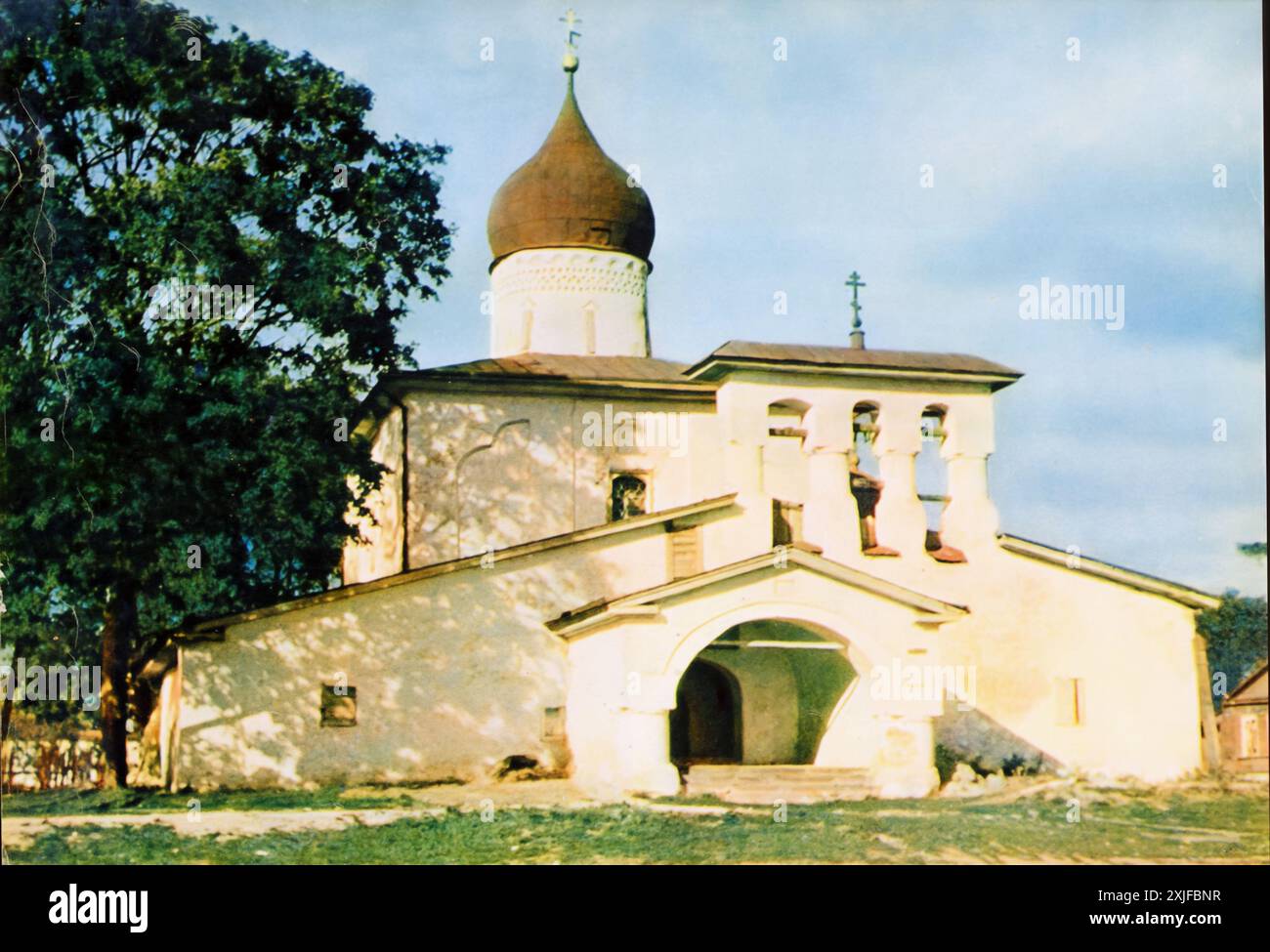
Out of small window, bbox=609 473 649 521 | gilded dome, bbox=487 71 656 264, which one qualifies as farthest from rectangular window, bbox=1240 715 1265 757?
gilded dome, bbox=487 71 656 264

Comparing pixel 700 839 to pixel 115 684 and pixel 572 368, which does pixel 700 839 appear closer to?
pixel 115 684

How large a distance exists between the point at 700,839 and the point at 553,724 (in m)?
4.53

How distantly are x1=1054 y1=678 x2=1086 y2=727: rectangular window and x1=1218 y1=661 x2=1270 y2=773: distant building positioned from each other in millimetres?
2361

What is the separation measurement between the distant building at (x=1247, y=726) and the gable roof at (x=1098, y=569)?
5.85ft

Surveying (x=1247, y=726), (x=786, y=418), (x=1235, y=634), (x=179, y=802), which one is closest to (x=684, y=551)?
(x=786, y=418)

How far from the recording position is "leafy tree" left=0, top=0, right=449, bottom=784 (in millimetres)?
18203

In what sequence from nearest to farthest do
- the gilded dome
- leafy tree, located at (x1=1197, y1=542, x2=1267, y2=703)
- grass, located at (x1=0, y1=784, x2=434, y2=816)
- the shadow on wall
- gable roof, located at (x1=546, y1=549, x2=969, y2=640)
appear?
1. grass, located at (x1=0, y1=784, x2=434, y2=816)
2. gable roof, located at (x1=546, y1=549, x2=969, y2=640)
3. the shadow on wall
4. the gilded dome
5. leafy tree, located at (x1=1197, y1=542, x2=1267, y2=703)

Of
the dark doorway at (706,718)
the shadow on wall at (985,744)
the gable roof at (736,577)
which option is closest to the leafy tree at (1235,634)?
the shadow on wall at (985,744)

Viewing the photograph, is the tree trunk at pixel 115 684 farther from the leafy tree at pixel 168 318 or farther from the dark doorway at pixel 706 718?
the dark doorway at pixel 706 718

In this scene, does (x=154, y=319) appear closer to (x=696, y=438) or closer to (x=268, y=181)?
(x=268, y=181)

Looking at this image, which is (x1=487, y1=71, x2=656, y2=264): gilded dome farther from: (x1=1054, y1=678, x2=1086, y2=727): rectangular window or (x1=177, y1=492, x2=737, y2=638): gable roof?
(x1=1054, y1=678, x2=1086, y2=727): rectangular window

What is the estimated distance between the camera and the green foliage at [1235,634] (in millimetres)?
28156

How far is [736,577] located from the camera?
19.4m
